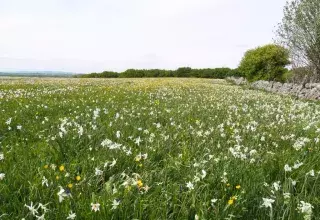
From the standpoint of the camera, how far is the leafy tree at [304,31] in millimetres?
23234

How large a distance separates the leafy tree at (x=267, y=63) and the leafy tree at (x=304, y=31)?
9401mm

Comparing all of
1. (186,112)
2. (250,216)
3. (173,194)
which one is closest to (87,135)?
(173,194)

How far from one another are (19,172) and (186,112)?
6.89 meters

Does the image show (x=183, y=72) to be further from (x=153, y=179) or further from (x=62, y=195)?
(x=62, y=195)

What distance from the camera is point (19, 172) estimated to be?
3877 mm

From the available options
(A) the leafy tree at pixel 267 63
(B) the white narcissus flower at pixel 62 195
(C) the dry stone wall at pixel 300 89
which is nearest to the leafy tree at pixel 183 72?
(A) the leafy tree at pixel 267 63

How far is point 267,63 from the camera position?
37.6 meters

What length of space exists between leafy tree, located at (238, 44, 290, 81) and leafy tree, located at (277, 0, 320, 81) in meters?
9.40

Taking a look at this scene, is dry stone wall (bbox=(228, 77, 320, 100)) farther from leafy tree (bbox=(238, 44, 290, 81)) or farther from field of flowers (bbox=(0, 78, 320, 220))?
field of flowers (bbox=(0, 78, 320, 220))

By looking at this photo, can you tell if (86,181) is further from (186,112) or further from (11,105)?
(11,105)

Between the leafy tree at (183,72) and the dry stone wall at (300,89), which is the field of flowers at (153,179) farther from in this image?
the leafy tree at (183,72)

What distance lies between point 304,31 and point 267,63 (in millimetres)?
13508

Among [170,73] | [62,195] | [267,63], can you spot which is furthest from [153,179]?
[170,73]

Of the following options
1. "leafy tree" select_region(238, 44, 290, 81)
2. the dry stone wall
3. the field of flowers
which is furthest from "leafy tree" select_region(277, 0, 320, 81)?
the field of flowers
